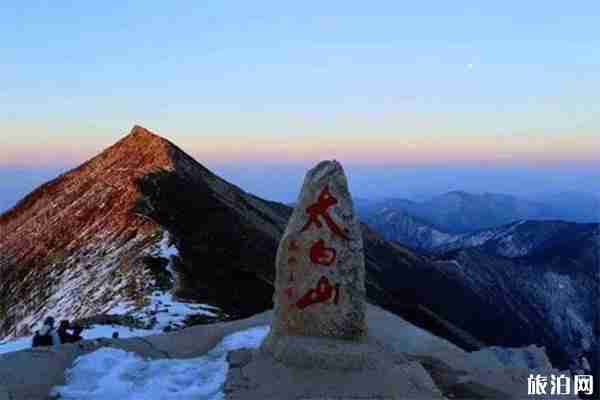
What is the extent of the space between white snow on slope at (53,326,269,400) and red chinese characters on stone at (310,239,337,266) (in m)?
2.93

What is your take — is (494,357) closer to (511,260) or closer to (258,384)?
(258,384)

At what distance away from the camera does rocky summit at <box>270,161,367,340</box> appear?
1223 cm

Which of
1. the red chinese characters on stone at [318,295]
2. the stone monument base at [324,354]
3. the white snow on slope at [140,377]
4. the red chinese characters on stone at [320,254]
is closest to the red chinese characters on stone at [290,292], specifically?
the red chinese characters on stone at [318,295]

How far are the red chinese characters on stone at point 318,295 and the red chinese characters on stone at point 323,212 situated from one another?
1.04 meters

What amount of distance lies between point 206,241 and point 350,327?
22.7 metres

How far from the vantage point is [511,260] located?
10619 centimetres

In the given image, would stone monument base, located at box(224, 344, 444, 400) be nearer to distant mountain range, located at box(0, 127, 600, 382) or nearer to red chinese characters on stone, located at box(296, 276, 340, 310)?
red chinese characters on stone, located at box(296, 276, 340, 310)

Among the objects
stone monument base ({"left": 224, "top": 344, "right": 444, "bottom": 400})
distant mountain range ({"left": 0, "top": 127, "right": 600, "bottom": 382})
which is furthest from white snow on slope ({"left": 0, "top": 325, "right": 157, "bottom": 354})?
stone monument base ({"left": 224, "top": 344, "right": 444, "bottom": 400})

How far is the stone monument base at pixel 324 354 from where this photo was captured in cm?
1169

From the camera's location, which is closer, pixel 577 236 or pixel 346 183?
pixel 346 183

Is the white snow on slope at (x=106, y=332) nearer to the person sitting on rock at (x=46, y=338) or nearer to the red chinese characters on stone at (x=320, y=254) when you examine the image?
the person sitting on rock at (x=46, y=338)

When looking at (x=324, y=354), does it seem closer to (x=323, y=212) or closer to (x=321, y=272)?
(x=321, y=272)

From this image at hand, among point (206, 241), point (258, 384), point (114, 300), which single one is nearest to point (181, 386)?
point (258, 384)

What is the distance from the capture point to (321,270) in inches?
480
